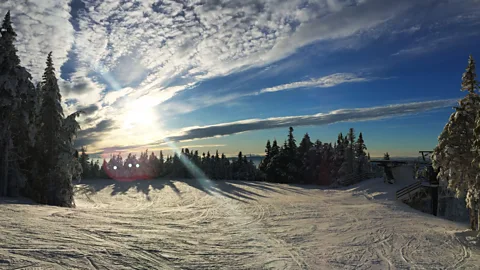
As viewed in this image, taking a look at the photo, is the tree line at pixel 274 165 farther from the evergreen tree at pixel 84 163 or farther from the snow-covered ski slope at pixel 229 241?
the snow-covered ski slope at pixel 229 241

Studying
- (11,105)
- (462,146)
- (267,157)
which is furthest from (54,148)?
(267,157)

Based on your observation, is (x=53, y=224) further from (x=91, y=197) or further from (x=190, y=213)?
(x=91, y=197)

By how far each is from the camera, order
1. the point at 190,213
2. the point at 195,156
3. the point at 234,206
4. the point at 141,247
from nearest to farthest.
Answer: the point at 141,247
the point at 190,213
the point at 234,206
the point at 195,156

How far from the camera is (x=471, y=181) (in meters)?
14.5

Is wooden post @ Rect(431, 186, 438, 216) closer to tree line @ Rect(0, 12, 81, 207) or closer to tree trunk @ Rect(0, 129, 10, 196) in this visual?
tree line @ Rect(0, 12, 81, 207)

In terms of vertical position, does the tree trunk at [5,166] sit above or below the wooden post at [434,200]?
above

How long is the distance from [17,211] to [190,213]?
915 cm

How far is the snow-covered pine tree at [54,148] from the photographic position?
74.5 ft

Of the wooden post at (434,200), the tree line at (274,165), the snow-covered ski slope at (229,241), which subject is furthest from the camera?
the tree line at (274,165)

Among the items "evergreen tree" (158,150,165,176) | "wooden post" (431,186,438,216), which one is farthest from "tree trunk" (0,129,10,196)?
"evergreen tree" (158,150,165,176)

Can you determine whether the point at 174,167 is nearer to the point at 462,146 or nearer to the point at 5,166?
the point at 5,166

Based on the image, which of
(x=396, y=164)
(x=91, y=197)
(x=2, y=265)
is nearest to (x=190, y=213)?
(x=2, y=265)

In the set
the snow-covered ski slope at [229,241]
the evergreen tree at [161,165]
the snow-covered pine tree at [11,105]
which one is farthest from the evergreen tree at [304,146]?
the snow-covered pine tree at [11,105]

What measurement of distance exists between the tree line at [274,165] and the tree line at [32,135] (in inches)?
1349
